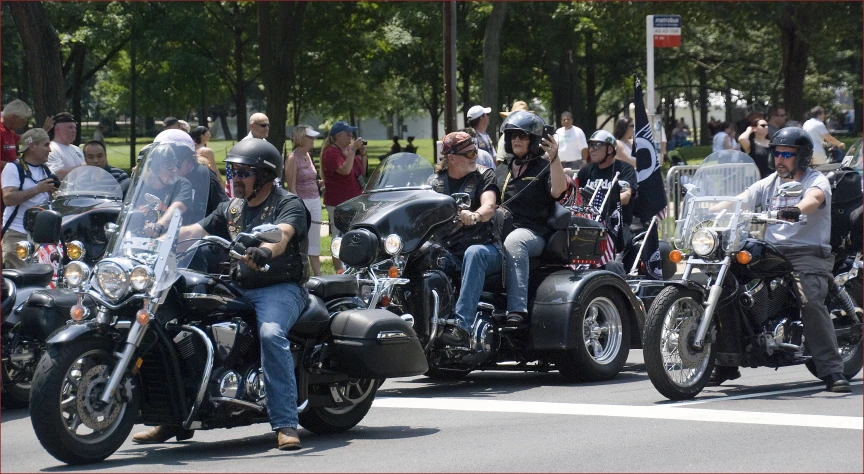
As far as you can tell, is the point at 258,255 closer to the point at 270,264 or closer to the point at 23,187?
the point at 270,264

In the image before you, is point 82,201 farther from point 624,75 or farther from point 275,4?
point 624,75

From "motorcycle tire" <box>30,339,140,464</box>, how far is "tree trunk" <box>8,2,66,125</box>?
11225mm

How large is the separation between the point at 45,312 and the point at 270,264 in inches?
94.0

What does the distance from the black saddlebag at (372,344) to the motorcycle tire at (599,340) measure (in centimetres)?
226

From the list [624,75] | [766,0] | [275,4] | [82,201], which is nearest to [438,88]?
[624,75]

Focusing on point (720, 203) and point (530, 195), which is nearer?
point (720, 203)

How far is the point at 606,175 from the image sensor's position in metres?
12.2

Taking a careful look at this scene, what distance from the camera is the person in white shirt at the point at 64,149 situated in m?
12.3

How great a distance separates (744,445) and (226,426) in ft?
9.35

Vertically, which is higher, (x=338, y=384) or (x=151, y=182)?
(x=151, y=182)

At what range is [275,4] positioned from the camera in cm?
3341

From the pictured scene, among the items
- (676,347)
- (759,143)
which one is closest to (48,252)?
(676,347)

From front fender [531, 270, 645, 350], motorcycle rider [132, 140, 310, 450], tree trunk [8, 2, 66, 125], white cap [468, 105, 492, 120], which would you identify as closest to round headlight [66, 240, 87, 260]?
motorcycle rider [132, 140, 310, 450]

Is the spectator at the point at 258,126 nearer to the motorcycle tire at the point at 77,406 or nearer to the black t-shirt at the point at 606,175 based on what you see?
the black t-shirt at the point at 606,175
